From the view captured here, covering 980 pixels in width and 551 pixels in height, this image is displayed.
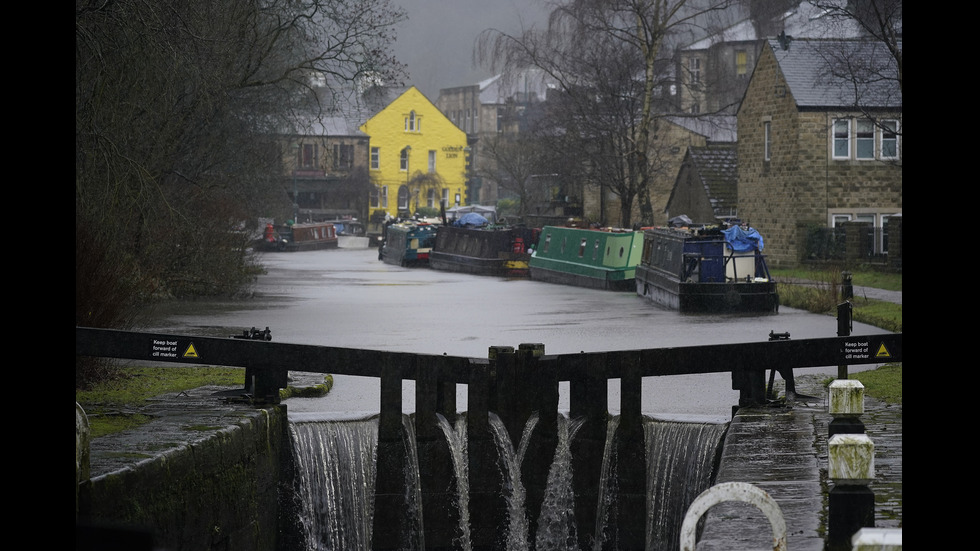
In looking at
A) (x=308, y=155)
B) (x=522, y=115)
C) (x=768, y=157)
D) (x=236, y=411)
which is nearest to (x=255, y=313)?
(x=236, y=411)

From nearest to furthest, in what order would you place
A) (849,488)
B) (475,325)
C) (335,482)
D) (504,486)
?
(849,488), (335,482), (504,486), (475,325)

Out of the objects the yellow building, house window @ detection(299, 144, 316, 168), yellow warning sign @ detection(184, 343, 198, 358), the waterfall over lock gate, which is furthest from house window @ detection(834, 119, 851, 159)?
house window @ detection(299, 144, 316, 168)

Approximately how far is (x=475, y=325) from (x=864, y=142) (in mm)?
18909

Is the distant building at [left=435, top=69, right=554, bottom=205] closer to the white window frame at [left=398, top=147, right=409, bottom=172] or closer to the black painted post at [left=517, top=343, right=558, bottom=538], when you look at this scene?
the white window frame at [left=398, top=147, right=409, bottom=172]

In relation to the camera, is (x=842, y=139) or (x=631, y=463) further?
(x=842, y=139)

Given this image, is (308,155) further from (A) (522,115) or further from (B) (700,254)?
(B) (700,254)

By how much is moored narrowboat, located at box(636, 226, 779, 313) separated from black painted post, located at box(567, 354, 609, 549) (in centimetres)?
1736

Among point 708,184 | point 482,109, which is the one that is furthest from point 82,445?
point 482,109

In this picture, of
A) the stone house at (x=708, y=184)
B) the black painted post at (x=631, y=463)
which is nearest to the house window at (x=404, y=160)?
the stone house at (x=708, y=184)

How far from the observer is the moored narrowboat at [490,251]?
1880 inches

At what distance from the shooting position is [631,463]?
1152 centimetres

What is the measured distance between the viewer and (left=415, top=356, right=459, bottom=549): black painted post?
11508mm

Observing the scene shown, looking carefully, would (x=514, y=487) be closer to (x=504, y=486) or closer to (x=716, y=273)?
(x=504, y=486)
